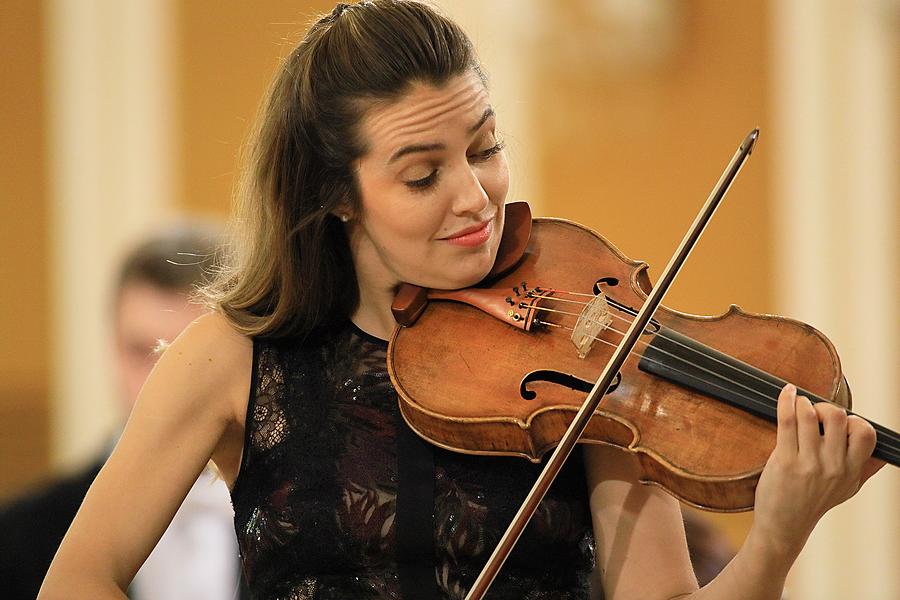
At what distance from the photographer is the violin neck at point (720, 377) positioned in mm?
953

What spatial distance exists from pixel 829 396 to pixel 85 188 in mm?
2626

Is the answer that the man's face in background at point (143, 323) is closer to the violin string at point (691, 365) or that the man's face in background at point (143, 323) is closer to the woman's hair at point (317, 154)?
the woman's hair at point (317, 154)

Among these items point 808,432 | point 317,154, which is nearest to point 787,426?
point 808,432

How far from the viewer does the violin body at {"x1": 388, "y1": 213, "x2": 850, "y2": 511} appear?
99 cm

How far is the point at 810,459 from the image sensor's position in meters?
0.95

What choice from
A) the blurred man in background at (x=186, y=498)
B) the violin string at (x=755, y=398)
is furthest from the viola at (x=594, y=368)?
the blurred man in background at (x=186, y=498)

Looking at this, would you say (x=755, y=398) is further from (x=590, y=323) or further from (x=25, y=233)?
(x=25, y=233)

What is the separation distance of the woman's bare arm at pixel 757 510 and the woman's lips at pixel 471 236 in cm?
24

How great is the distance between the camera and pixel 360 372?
123 centimetres

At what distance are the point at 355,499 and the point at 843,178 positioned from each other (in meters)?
2.30

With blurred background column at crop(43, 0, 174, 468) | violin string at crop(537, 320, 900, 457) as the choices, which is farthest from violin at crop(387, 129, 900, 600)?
blurred background column at crop(43, 0, 174, 468)

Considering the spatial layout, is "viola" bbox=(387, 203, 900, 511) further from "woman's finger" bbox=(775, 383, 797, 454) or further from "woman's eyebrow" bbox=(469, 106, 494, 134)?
"woman's eyebrow" bbox=(469, 106, 494, 134)

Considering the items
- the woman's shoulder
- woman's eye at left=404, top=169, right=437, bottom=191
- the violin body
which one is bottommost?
the woman's shoulder

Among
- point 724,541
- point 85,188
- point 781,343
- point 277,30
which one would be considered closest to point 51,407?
point 85,188
